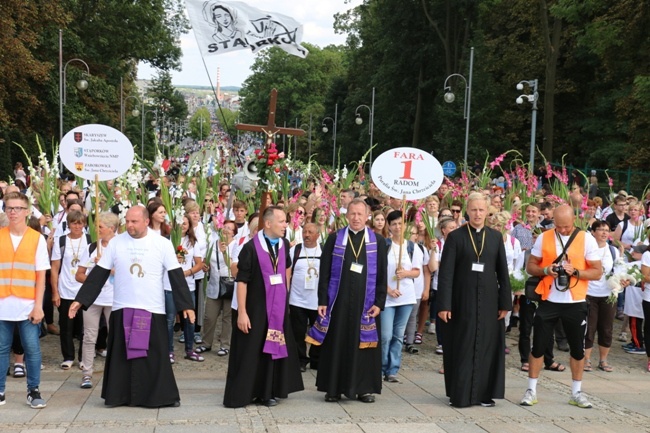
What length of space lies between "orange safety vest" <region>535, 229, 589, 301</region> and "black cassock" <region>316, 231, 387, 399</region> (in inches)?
56.6

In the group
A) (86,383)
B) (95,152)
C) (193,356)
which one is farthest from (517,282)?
(95,152)

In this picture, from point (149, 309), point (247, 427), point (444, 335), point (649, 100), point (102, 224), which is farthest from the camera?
point (649, 100)

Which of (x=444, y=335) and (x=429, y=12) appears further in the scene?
→ (x=429, y=12)

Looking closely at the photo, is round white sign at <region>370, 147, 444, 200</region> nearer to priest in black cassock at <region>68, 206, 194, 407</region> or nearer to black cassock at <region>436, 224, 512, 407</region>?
black cassock at <region>436, 224, 512, 407</region>

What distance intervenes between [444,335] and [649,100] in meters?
23.8

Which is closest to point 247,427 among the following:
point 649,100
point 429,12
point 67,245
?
point 67,245

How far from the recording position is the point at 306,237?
30.6 ft

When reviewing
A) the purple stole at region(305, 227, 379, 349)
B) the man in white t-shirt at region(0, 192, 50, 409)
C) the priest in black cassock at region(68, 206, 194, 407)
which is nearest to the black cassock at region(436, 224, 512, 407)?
the purple stole at region(305, 227, 379, 349)

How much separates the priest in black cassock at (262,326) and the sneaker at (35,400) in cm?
145

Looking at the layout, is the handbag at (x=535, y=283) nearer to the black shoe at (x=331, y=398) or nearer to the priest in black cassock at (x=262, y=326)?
the black shoe at (x=331, y=398)

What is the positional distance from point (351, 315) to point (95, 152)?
3.61m

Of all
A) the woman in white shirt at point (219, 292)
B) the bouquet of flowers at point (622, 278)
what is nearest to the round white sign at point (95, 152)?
the woman in white shirt at point (219, 292)

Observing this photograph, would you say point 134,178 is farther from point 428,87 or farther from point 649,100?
point 428,87

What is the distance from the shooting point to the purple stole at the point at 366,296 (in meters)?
7.90
